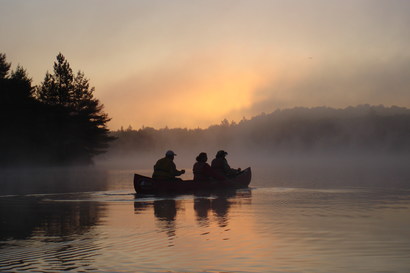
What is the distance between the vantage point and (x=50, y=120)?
7500 cm

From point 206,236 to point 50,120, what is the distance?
208 ft

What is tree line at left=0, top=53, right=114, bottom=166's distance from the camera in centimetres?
6794

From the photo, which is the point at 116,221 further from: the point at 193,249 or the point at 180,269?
the point at 180,269

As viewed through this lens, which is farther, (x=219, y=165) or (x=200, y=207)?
(x=219, y=165)

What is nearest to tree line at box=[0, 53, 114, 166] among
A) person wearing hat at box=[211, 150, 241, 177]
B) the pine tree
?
the pine tree

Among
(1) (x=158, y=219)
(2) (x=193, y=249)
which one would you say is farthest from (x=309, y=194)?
(2) (x=193, y=249)

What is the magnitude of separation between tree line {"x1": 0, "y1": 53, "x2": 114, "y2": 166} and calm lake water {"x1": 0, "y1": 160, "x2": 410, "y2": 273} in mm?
46029

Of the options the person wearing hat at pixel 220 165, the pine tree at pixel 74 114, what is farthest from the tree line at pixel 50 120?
the person wearing hat at pixel 220 165

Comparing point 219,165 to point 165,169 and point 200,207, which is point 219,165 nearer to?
point 165,169

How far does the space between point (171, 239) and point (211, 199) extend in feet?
39.1

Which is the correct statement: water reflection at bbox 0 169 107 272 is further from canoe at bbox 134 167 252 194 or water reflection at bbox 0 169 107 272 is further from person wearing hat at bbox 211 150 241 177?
person wearing hat at bbox 211 150 241 177

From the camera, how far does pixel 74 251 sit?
12.1 m

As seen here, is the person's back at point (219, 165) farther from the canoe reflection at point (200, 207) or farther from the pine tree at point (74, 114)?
the pine tree at point (74, 114)

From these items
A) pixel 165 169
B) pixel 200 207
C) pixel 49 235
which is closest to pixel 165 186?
pixel 165 169
